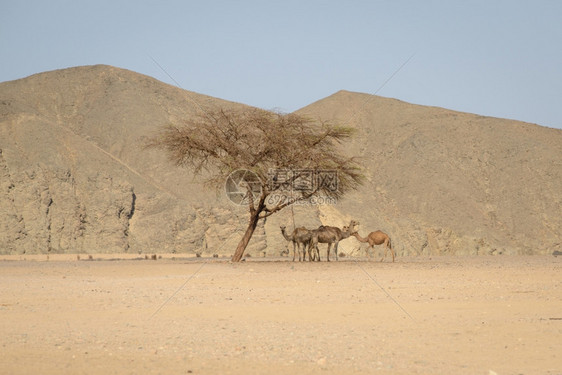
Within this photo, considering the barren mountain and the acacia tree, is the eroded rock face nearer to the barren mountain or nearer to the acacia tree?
the barren mountain

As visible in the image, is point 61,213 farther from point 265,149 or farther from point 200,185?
point 265,149

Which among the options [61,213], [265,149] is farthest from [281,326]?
[61,213]

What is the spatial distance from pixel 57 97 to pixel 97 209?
1099 inches

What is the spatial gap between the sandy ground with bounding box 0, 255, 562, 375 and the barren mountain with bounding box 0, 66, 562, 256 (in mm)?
15811

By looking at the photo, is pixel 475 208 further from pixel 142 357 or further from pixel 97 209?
pixel 142 357

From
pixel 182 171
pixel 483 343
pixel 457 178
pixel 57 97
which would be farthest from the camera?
pixel 57 97

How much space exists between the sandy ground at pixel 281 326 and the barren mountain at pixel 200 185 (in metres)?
15.8

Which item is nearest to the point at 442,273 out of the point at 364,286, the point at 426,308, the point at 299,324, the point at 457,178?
the point at 364,286

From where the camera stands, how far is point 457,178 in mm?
62656

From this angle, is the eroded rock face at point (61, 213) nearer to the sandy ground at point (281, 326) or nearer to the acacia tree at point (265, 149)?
the acacia tree at point (265, 149)

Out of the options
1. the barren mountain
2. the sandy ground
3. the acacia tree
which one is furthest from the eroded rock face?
the sandy ground

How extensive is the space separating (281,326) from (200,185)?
133 feet

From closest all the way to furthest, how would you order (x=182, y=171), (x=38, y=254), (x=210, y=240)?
(x=38, y=254) → (x=210, y=240) → (x=182, y=171)

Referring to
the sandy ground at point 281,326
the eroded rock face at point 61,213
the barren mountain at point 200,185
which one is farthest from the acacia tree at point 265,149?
the eroded rock face at point 61,213
